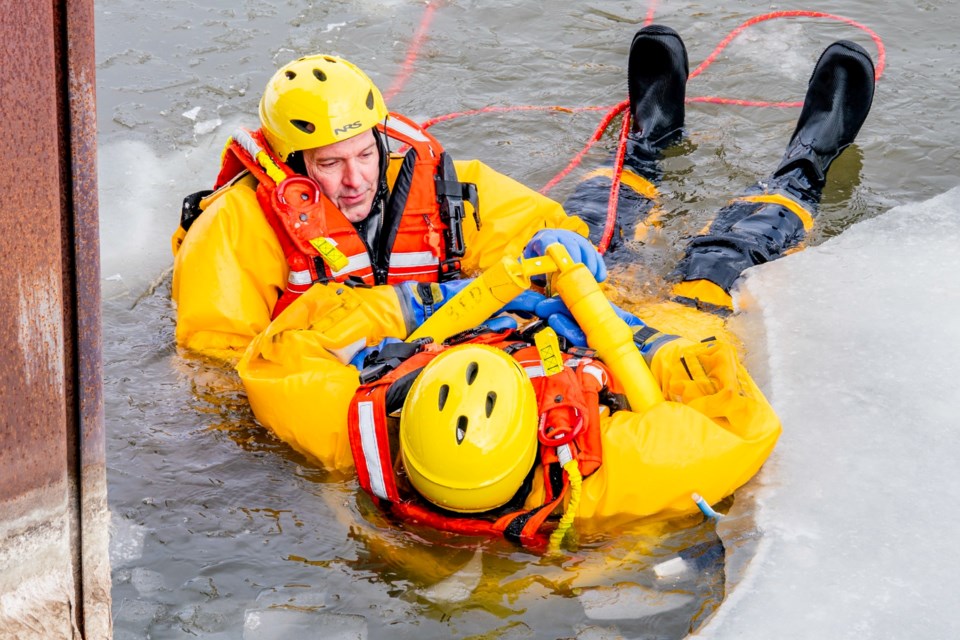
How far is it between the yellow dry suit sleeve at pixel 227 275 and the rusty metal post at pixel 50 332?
4.72 ft

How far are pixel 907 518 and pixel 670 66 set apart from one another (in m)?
2.84

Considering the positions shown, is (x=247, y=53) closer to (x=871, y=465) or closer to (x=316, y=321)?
A: (x=316, y=321)

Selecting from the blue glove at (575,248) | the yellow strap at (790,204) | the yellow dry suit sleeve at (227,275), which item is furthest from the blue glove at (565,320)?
the yellow strap at (790,204)

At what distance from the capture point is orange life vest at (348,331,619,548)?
3.19m

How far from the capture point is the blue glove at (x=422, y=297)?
12.7ft

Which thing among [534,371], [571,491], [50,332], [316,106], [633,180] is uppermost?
[316,106]

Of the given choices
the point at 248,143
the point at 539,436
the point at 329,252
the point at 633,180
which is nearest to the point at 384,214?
the point at 329,252

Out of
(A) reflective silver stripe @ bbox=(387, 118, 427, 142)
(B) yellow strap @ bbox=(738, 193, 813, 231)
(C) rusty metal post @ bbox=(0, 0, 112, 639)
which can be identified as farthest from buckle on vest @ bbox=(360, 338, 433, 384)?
(B) yellow strap @ bbox=(738, 193, 813, 231)

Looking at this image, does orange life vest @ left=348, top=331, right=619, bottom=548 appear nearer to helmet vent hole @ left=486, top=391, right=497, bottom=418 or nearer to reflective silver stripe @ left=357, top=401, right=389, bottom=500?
reflective silver stripe @ left=357, top=401, right=389, bottom=500

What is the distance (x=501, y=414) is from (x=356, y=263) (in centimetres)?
124

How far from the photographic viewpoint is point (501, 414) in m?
3.07

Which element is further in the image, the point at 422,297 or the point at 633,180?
the point at 633,180

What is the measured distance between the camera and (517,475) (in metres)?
3.17

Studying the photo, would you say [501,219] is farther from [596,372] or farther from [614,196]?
[596,372]
